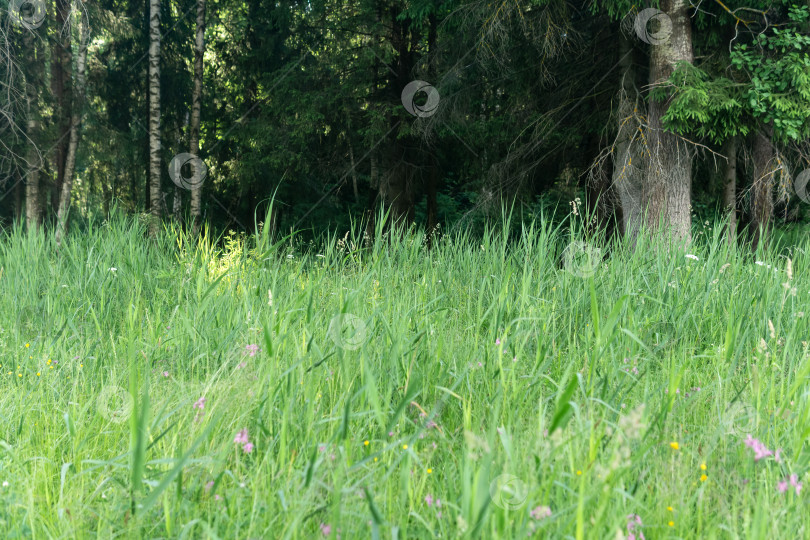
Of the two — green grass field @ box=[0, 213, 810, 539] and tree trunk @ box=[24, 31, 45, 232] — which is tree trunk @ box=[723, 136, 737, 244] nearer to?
green grass field @ box=[0, 213, 810, 539]

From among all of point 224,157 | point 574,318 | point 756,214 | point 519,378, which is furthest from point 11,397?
point 224,157

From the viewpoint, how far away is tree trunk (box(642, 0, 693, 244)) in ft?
23.9

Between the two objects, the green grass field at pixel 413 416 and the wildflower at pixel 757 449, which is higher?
the wildflower at pixel 757 449

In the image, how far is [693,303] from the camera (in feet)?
10.8

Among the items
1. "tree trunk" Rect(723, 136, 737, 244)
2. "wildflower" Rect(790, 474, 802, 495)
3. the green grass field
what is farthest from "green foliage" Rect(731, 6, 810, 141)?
"wildflower" Rect(790, 474, 802, 495)

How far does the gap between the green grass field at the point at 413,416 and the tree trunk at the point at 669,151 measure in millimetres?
3501

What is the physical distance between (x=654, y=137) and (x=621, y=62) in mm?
1957

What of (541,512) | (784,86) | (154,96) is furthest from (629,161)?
(154,96)

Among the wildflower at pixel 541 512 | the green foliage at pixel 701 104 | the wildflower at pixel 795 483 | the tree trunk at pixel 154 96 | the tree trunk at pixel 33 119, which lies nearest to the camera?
the wildflower at pixel 541 512

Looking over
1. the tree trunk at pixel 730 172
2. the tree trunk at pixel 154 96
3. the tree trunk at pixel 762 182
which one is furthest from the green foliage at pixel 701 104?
the tree trunk at pixel 154 96

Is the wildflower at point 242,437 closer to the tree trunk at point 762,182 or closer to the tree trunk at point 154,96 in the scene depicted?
the tree trunk at point 762,182

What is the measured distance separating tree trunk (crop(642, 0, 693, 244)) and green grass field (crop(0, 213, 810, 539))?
3501 mm

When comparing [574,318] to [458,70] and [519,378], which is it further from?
[458,70]

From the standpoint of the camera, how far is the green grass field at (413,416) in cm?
150
